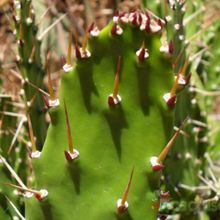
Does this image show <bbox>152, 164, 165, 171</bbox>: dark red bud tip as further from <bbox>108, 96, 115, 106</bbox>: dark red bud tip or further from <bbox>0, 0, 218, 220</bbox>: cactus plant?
<bbox>108, 96, 115, 106</bbox>: dark red bud tip

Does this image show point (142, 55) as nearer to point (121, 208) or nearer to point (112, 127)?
point (112, 127)

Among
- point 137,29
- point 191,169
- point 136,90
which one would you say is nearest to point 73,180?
point 136,90

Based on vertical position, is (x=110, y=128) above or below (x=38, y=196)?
above

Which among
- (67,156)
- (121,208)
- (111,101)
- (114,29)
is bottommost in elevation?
(121,208)

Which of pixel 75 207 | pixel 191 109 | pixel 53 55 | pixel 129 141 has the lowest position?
pixel 53 55

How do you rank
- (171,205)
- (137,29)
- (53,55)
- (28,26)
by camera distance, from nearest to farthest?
(137,29) < (28,26) < (171,205) < (53,55)

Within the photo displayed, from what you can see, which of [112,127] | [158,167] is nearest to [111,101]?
[112,127]

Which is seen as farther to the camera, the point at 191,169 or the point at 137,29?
the point at 191,169

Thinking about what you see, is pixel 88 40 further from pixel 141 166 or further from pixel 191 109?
pixel 191 109

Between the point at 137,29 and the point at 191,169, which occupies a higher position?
the point at 137,29

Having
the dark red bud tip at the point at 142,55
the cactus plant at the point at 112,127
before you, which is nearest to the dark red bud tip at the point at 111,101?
the cactus plant at the point at 112,127
